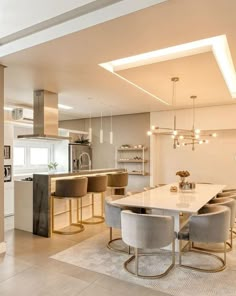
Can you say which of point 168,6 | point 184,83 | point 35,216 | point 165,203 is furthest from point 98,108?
point 168,6

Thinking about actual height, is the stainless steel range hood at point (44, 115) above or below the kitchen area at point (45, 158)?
above

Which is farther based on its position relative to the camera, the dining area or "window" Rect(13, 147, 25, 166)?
"window" Rect(13, 147, 25, 166)

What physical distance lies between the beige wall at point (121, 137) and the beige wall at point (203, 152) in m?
0.38

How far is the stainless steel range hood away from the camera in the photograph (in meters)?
5.07

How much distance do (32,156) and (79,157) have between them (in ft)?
4.73

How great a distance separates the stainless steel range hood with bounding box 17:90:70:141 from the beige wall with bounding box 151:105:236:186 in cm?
325

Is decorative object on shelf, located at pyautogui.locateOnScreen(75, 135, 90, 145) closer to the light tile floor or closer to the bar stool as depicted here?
the bar stool

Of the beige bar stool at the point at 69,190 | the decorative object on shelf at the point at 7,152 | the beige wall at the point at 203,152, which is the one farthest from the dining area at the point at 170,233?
the decorative object on shelf at the point at 7,152

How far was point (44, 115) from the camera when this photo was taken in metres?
5.10

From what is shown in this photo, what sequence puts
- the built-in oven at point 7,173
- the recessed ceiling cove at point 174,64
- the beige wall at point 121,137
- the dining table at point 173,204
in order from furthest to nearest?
the beige wall at point 121,137 < the built-in oven at point 7,173 < the recessed ceiling cove at point 174,64 < the dining table at point 173,204

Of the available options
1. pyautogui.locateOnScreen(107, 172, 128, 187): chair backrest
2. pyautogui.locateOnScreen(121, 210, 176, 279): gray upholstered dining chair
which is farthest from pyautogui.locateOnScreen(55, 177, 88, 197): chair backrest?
pyautogui.locateOnScreen(121, 210, 176, 279): gray upholstered dining chair

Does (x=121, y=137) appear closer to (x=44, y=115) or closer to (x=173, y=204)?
(x=44, y=115)

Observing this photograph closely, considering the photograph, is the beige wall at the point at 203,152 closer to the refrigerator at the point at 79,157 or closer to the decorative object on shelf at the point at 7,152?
the refrigerator at the point at 79,157

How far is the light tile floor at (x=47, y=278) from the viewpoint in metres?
2.62
